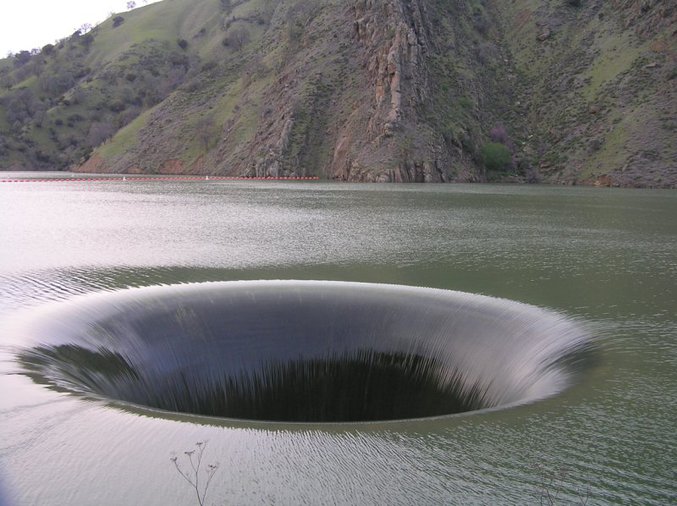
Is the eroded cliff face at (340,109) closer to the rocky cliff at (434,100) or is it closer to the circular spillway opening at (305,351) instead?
the rocky cliff at (434,100)

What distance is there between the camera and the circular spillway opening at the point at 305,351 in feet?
34.0

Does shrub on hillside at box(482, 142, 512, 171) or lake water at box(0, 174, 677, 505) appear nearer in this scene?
lake water at box(0, 174, 677, 505)

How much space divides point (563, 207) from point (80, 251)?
91.1 feet

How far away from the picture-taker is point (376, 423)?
7.77 metres

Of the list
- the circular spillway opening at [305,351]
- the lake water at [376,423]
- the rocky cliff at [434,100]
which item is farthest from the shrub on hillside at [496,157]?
the circular spillway opening at [305,351]

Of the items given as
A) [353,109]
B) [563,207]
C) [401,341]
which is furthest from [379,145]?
[401,341]

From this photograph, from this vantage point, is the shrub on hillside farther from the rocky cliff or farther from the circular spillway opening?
the circular spillway opening

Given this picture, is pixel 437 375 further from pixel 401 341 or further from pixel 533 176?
pixel 533 176

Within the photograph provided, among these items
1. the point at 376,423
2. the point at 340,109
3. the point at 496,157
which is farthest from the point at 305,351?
the point at 340,109

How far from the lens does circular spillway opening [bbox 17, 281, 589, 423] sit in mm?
10359

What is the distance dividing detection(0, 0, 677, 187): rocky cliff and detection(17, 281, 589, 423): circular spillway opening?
4940cm

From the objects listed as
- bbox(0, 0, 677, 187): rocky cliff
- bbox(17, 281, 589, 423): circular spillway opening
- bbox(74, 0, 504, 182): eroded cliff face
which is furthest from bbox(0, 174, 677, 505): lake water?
bbox(74, 0, 504, 182): eroded cliff face

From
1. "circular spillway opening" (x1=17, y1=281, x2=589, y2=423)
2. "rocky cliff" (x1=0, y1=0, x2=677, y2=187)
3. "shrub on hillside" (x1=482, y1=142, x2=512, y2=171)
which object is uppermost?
"rocky cliff" (x1=0, y1=0, x2=677, y2=187)

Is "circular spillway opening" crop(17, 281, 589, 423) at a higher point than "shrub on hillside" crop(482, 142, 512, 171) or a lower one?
lower
